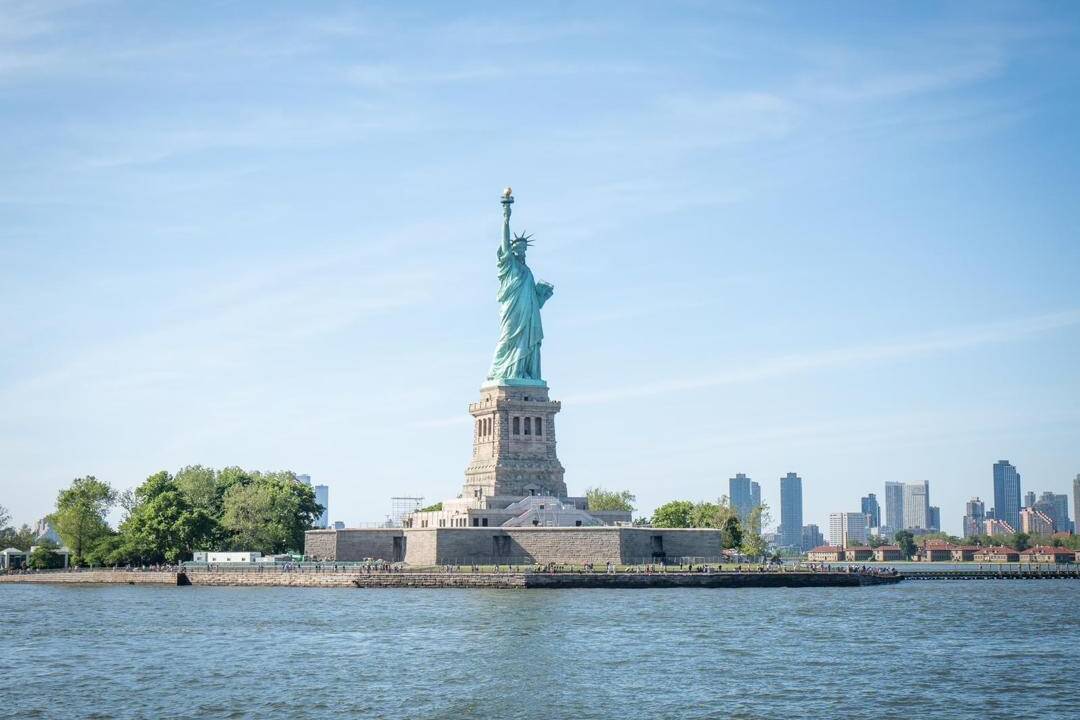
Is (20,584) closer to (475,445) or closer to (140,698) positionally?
(475,445)

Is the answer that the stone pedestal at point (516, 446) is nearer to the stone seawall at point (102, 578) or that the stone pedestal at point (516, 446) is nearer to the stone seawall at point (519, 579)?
the stone seawall at point (519, 579)

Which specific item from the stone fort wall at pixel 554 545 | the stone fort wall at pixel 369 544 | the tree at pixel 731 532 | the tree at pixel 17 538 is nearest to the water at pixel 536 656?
the stone fort wall at pixel 554 545

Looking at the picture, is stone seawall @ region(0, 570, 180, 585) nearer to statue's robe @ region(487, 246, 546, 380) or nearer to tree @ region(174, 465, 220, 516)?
tree @ region(174, 465, 220, 516)

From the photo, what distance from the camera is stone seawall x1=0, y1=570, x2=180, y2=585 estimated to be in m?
101

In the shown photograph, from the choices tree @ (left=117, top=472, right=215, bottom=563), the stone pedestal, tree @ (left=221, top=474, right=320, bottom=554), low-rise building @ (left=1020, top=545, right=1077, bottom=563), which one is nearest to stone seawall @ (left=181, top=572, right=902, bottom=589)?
tree @ (left=117, top=472, right=215, bottom=563)

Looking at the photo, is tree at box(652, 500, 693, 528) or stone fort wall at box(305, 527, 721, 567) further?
tree at box(652, 500, 693, 528)

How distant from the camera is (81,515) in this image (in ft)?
379

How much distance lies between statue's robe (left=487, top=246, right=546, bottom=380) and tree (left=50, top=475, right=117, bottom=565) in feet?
116

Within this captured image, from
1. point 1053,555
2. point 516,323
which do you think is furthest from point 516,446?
point 1053,555

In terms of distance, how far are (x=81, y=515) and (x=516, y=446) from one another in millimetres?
37110

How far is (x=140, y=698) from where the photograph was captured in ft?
154

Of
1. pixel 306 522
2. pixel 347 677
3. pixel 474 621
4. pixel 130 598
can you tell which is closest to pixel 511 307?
pixel 306 522

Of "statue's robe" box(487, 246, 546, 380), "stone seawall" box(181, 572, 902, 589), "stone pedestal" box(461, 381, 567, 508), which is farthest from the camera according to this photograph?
"statue's robe" box(487, 246, 546, 380)

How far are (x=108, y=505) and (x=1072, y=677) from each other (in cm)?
9204
